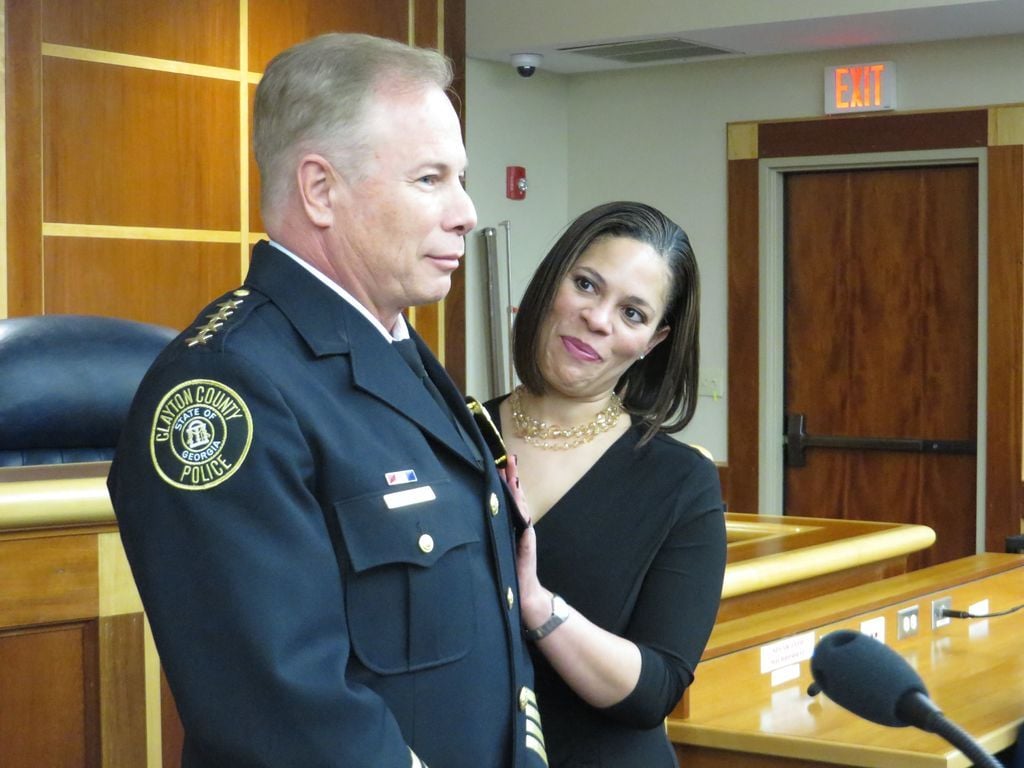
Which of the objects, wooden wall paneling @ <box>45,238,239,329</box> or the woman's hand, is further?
wooden wall paneling @ <box>45,238,239,329</box>

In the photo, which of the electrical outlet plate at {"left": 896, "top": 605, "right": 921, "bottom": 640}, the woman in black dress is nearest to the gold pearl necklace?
the woman in black dress

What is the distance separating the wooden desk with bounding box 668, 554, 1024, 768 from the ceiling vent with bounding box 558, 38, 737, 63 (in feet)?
9.50

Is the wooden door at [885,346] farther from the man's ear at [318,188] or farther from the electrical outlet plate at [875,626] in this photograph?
the man's ear at [318,188]

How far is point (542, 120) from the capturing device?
615cm

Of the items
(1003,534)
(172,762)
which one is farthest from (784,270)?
(172,762)

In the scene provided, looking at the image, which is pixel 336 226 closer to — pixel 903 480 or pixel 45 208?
pixel 45 208

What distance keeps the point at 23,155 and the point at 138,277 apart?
52cm

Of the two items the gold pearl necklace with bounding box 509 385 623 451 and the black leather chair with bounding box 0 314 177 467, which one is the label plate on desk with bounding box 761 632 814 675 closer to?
the gold pearl necklace with bounding box 509 385 623 451

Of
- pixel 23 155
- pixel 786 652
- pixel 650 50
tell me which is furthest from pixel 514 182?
pixel 786 652

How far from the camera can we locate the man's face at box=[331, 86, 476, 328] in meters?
1.12

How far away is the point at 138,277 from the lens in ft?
14.6

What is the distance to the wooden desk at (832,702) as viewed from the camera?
6.87ft

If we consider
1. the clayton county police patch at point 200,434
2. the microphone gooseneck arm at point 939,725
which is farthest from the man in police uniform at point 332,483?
the microphone gooseneck arm at point 939,725

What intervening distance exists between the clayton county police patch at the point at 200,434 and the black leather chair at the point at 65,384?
1.61 meters
